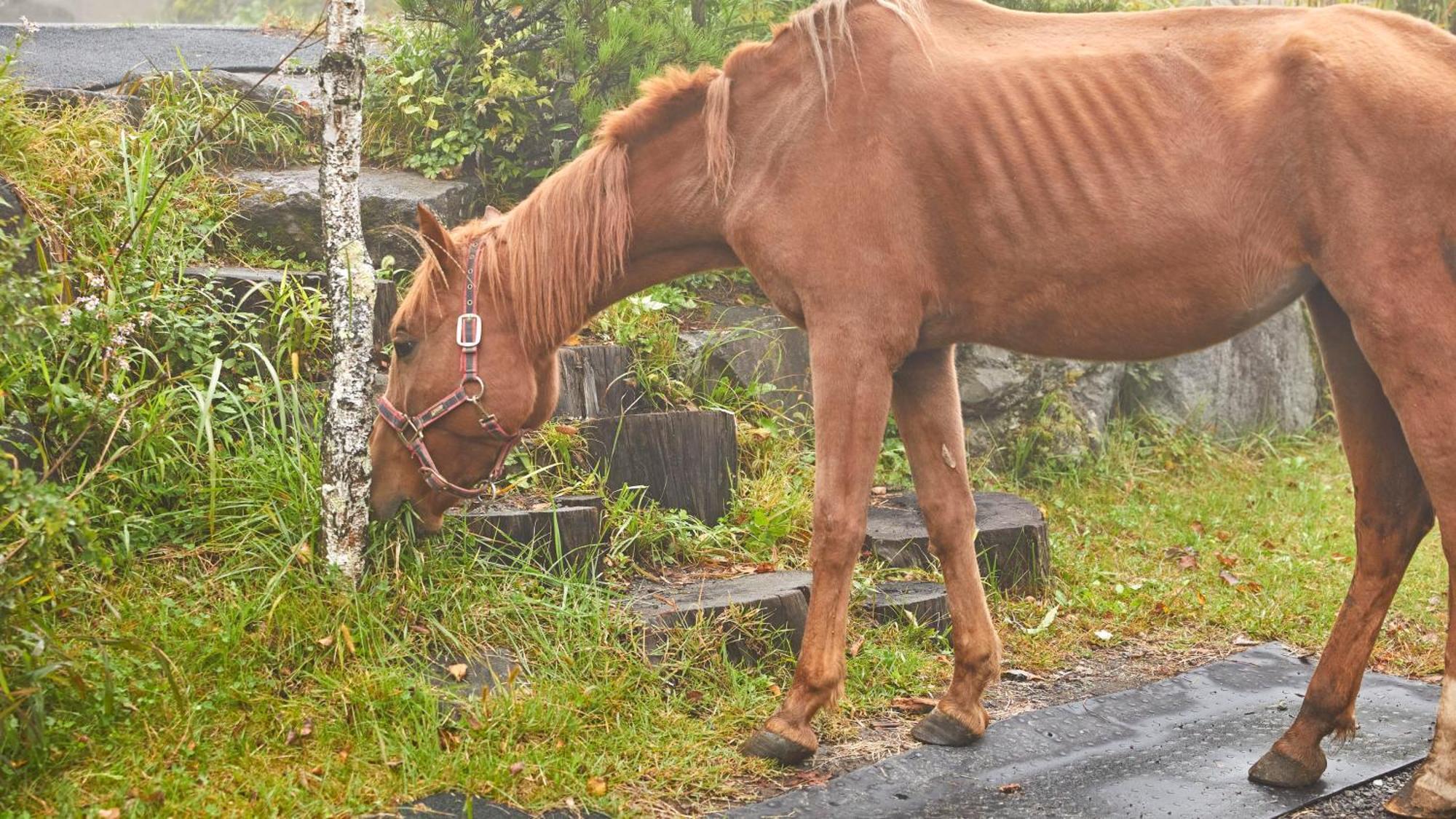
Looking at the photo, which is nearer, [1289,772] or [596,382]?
[1289,772]

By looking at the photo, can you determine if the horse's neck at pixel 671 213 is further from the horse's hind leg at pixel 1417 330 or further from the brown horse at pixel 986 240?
the horse's hind leg at pixel 1417 330

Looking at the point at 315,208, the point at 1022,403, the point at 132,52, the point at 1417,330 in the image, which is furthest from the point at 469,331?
the point at 132,52

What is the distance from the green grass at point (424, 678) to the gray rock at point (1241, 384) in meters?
A: 2.70

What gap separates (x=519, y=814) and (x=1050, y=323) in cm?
207

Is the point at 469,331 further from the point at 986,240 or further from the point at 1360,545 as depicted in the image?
the point at 1360,545

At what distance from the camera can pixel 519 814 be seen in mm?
3113

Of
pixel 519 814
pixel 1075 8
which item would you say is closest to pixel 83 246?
pixel 519 814

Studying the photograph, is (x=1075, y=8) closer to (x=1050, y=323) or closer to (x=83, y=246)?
(x=1050, y=323)

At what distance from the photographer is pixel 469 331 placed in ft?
12.5

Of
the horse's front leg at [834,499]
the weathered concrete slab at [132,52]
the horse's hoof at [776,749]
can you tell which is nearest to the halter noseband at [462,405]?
the horse's front leg at [834,499]

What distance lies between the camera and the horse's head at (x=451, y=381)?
3.83 metres

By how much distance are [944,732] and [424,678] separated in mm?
1672

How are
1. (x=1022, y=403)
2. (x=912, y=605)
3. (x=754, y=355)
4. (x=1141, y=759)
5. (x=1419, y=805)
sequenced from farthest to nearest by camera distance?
(x=1022, y=403) → (x=754, y=355) → (x=912, y=605) → (x=1141, y=759) → (x=1419, y=805)

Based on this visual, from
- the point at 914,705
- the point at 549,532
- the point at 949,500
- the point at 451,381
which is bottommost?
the point at 914,705
